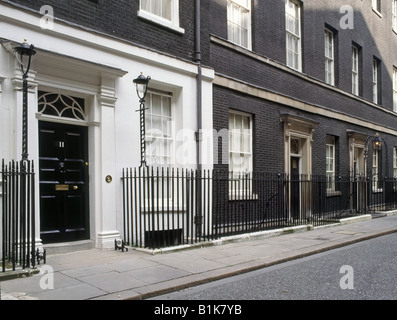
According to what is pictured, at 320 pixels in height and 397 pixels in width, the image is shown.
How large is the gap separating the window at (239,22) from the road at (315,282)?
6361mm

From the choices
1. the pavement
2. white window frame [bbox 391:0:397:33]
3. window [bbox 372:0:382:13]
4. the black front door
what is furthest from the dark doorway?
white window frame [bbox 391:0:397:33]

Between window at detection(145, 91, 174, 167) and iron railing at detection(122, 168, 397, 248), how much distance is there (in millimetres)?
334

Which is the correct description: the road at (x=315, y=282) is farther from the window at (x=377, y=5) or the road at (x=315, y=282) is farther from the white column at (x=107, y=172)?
the window at (x=377, y=5)

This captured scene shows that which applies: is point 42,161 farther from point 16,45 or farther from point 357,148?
point 357,148

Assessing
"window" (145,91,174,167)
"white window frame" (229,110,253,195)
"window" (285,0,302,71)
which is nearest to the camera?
"window" (145,91,174,167)

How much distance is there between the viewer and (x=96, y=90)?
7.72 metres

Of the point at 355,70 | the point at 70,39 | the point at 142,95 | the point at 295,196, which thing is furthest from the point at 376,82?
the point at 70,39

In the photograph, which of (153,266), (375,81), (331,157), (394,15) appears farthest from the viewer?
(394,15)

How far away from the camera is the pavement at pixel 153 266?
504 cm

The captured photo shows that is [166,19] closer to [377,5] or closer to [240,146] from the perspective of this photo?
[240,146]

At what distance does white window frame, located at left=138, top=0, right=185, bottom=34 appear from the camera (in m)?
8.61

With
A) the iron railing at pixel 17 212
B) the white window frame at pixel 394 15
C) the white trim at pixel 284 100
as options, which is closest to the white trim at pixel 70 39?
the white trim at pixel 284 100

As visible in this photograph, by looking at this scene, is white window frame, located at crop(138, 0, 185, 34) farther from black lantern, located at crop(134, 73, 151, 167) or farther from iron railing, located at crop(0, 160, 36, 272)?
iron railing, located at crop(0, 160, 36, 272)

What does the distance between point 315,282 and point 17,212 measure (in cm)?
431
